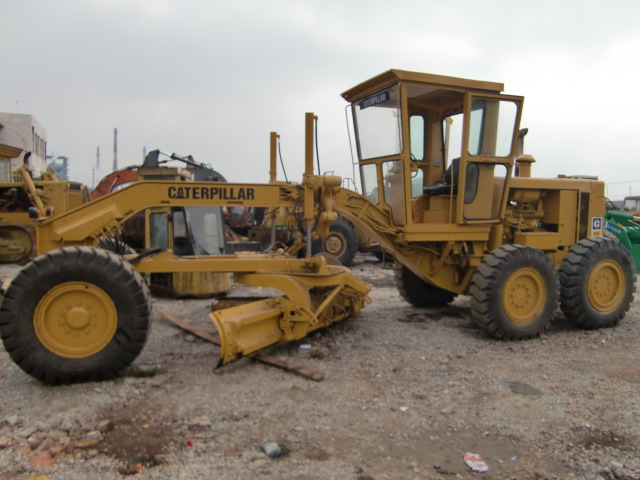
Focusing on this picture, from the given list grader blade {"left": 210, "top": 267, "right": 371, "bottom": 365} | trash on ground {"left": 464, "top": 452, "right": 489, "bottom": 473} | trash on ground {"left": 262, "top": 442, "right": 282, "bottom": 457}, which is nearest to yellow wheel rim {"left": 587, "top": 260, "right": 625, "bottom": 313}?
grader blade {"left": 210, "top": 267, "right": 371, "bottom": 365}

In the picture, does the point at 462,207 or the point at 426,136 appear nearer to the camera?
the point at 462,207

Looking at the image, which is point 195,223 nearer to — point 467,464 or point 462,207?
point 462,207

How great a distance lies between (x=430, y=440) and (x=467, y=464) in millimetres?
339

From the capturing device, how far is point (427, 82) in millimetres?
5773

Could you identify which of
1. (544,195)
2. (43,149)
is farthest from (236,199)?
(43,149)

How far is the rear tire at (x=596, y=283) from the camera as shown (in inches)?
240

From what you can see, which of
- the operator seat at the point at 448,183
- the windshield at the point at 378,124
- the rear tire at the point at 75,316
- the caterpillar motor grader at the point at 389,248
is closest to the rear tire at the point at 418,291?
the caterpillar motor grader at the point at 389,248

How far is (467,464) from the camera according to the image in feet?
10.3

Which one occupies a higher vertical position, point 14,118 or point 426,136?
point 14,118

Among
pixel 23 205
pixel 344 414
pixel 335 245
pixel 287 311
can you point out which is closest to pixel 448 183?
pixel 287 311

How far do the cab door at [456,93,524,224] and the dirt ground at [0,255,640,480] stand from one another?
155cm

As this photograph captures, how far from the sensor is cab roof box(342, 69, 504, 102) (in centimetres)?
568

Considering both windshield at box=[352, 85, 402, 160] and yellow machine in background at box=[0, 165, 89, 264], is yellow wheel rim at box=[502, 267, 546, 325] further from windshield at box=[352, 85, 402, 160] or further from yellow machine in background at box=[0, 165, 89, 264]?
yellow machine in background at box=[0, 165, 89, 264]

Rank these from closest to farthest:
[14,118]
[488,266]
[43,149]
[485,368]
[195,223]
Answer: [485,368]
[488,266]
[195,223]
[14,118]
[43,149]
